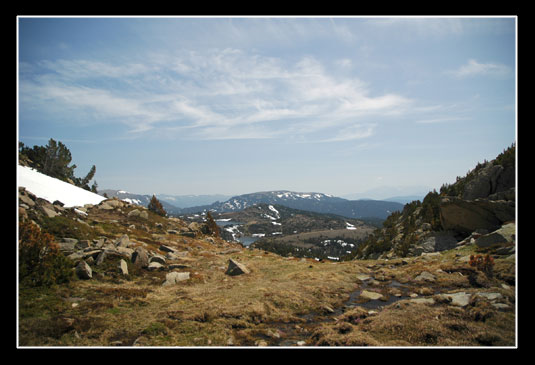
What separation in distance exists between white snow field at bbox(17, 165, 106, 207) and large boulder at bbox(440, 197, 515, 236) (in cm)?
4840

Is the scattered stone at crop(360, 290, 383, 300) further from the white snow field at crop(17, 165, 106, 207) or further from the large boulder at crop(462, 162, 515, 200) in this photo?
the white snow field at crop(17, 165, 106, 207)

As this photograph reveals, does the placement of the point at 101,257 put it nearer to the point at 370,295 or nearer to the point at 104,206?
the point at 370,295

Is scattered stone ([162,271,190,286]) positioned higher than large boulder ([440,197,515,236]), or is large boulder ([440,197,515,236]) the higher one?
large boulder ([440,197,515,236])

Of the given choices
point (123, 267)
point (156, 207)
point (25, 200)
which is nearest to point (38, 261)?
point (123, 267)

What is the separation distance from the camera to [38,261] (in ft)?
38.0

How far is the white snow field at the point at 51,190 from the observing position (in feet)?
108

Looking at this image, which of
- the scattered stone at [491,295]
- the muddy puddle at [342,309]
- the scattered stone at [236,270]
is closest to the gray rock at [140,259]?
the scattered stone at [236,270]

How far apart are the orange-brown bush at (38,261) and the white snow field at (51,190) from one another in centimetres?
2632

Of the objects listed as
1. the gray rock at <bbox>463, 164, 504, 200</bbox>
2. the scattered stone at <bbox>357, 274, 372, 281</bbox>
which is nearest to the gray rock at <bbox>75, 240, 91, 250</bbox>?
the scattered stone at <bbox>357, 274, 372, 281</bbox>

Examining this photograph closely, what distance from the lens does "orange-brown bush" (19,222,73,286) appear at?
1099 centimetres

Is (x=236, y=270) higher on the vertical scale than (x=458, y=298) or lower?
lower

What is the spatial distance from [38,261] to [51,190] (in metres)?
32.1

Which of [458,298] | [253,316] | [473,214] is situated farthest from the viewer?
[473,214]

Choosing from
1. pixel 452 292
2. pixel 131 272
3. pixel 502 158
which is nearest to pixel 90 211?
pixel 131 272
